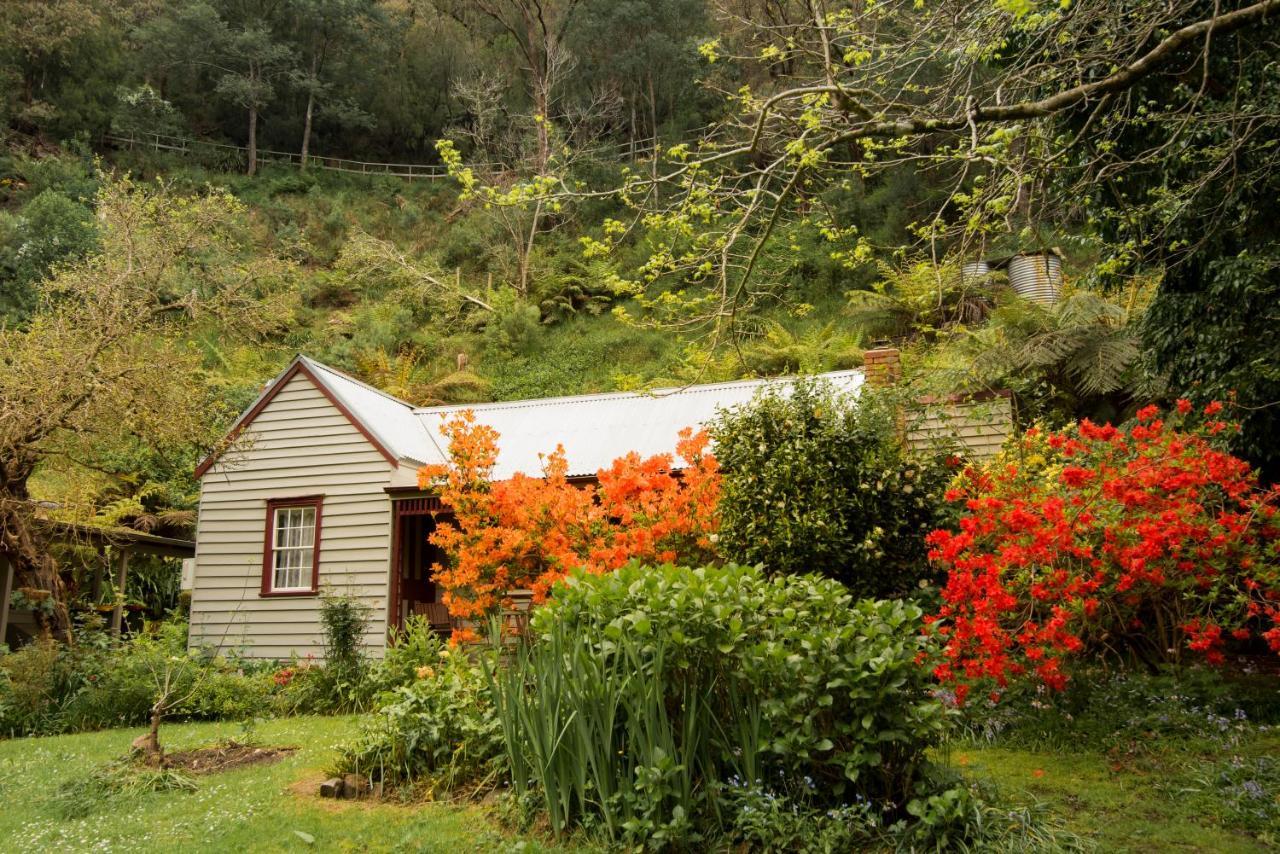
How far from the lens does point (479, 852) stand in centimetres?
473

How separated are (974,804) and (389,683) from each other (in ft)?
20.6

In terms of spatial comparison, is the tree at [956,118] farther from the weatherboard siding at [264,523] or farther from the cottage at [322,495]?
the weatherboard siding at [264,523]

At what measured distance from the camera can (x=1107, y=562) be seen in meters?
6.11

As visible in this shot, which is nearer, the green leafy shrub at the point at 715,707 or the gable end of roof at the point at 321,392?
the green leafy shrub at the point at 715,707

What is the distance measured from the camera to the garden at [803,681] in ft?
15.1

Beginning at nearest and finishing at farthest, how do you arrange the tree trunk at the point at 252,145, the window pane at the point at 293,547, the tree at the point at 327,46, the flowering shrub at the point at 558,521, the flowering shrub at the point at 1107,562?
the flowering shrub at the point at 1107,562
the flowering shrub at the point at 558,521
the window pane at the point at 293,547
the tree trunk at the point at 252,145
the tree at the point at 327,46

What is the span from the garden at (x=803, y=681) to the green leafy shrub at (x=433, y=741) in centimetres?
2

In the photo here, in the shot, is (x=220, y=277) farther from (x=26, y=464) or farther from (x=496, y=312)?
(x=496, y=312)

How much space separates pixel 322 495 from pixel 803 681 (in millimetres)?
10790

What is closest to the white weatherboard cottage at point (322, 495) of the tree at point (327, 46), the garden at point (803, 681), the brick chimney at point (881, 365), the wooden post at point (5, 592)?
the brick chimney at point (881, 365)

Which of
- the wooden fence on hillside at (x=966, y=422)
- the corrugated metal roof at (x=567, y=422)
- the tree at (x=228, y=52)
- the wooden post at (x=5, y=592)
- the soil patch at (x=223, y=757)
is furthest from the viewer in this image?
the tree at (x=228, y=52)

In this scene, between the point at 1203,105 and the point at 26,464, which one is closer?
the point at 1203,105

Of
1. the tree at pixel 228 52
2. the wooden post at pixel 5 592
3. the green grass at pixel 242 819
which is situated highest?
the tree at pixel 228 52

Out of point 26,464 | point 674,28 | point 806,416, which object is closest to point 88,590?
point 26,464
